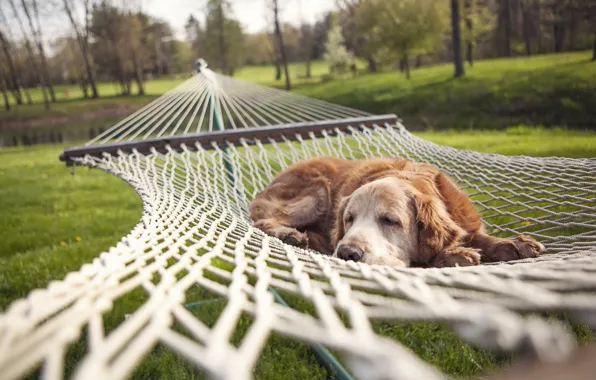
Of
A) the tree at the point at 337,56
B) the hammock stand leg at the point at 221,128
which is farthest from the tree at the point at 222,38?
the hammock stand leg at the point at 221,128

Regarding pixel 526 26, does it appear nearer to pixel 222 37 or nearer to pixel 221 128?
pixel 222 37

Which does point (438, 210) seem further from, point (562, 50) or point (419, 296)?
point (562, 50)

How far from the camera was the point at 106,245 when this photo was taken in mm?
4180

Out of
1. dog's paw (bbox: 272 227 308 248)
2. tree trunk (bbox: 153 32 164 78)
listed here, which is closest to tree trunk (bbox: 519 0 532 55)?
dog's paw (bbox: 272 227 308 248)

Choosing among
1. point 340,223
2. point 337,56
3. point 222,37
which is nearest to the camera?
point 340,223

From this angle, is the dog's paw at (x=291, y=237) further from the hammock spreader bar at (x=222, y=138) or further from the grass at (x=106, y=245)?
the hammock spreader bar at (x=222, y=138)

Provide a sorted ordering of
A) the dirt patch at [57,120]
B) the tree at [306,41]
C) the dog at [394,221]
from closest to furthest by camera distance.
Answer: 1. the dog at [394,221]
2. the dirt patch at [57,120]
3. the tree at [306,41]

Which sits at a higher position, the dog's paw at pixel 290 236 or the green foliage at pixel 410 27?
the green foliage at pixel 410 27

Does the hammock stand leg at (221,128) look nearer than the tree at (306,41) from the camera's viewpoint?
Yes

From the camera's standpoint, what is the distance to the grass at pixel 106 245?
1985mm

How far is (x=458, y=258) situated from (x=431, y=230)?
0.20m

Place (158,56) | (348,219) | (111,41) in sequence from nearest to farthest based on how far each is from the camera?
(348,219), (111,41), (158,56)

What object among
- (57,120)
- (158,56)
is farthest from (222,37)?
(57,120)

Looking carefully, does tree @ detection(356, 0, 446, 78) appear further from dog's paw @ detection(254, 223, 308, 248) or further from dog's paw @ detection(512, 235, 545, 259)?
dog's paw @ detection(512, 235, 545, 259)
